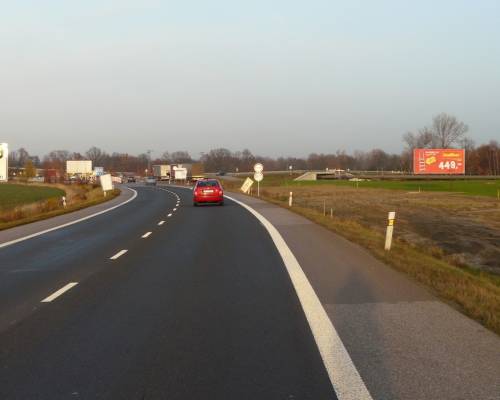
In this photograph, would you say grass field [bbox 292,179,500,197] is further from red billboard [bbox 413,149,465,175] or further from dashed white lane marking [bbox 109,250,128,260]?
dashed white lane marking [bbox 109,250,128,260]

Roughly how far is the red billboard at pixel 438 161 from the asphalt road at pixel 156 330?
9554cm

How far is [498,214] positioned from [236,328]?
3687 cm

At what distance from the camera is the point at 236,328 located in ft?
22.9

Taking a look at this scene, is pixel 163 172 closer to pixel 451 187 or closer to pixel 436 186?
pixel 436 186

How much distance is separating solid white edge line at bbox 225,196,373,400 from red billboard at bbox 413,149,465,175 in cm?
9859

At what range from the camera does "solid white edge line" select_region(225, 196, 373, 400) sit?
4.94m

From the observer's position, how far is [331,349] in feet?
19.9

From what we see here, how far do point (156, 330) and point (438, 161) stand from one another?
344 feet

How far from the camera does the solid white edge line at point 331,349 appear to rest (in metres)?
4.94

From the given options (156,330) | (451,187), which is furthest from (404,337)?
(451,187)

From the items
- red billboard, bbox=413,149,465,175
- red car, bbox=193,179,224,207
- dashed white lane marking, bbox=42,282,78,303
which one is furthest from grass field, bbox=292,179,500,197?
dashed white lane marking, bbox=42,282,78,303

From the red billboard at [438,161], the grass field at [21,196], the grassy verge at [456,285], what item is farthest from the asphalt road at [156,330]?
the red billboard at [438,161]

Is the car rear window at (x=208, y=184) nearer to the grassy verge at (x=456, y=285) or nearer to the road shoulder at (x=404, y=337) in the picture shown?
the grassy verge at (x=456, y=285)

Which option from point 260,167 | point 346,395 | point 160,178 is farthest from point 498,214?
point 160,178
